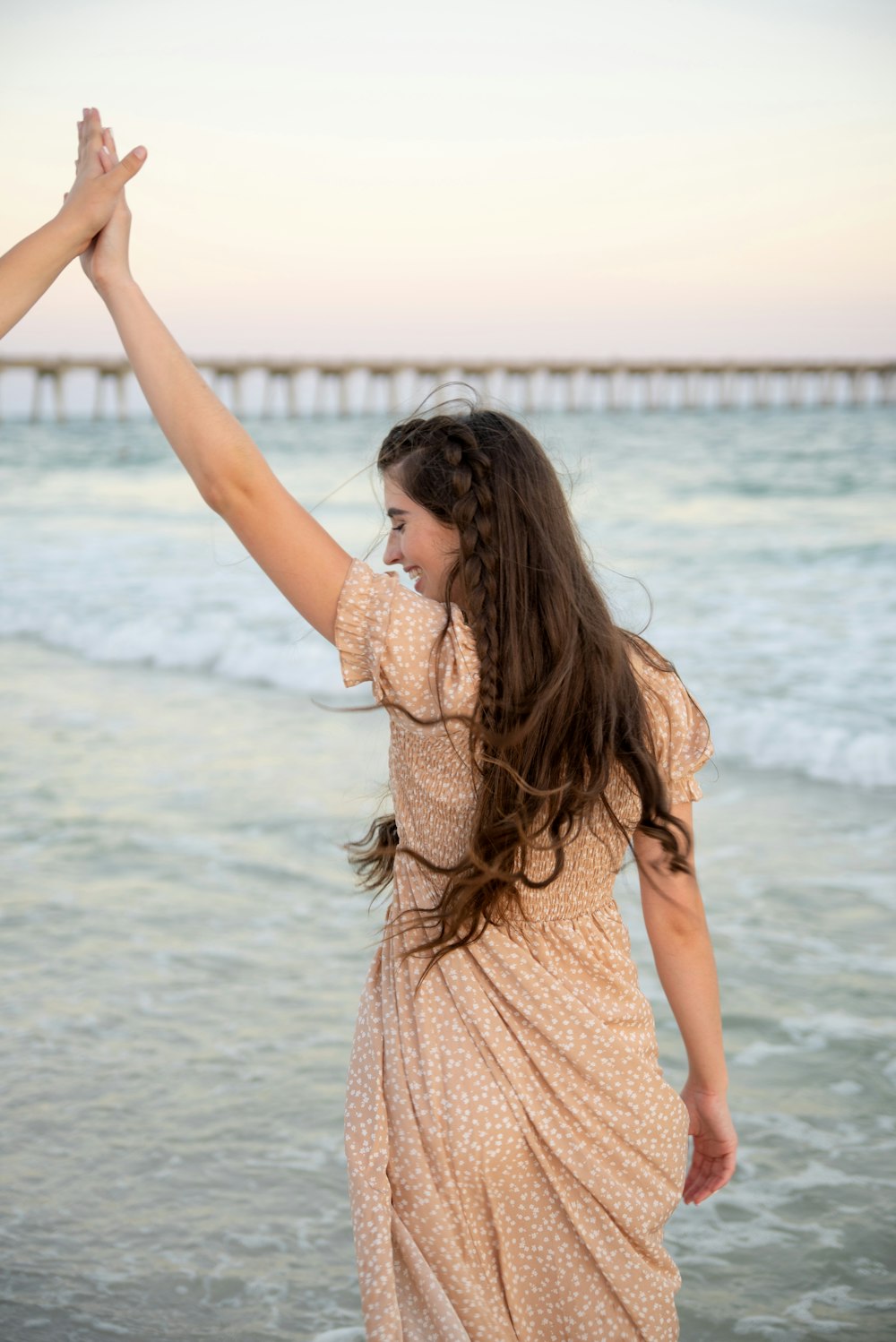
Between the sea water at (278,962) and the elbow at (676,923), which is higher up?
the elbow at (676,923)

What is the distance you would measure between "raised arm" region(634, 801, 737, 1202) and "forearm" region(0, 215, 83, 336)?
1105 millimetres

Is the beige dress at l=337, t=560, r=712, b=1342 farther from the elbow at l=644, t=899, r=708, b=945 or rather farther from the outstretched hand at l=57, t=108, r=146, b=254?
the outstretched hand at l=57, t=108, r=146, b=254

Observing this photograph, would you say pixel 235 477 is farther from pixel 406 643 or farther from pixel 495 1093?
pixel 495 1093

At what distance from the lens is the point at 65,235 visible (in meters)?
1.72

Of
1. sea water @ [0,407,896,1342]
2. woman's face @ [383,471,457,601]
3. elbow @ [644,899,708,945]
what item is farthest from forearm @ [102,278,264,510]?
elbow @ [644,899,708,945]

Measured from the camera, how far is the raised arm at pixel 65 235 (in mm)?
1725

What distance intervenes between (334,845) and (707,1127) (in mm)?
3338

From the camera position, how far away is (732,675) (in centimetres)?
818

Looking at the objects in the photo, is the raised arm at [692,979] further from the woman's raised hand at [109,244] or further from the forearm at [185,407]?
the woman's raised hand at [109,244]

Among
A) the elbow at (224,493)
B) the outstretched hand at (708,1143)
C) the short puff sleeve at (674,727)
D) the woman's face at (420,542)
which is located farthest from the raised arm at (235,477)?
the outstretched hand at (708,1143)

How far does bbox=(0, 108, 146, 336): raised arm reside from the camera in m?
1.72

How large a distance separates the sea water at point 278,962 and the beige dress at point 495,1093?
44 cm

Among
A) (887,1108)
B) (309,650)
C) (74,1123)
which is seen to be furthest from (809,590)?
(74,1123)

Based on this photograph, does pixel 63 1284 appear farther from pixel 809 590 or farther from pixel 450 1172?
pixel 809 590
